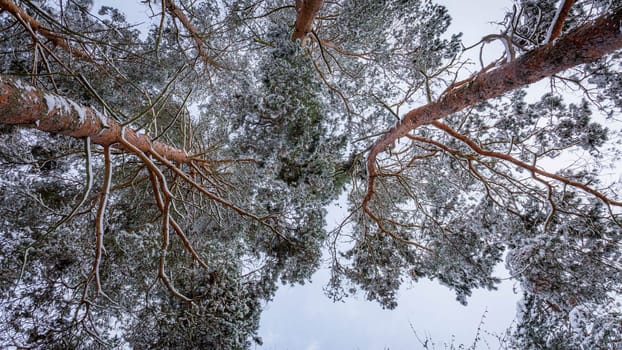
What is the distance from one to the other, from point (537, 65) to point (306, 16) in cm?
257

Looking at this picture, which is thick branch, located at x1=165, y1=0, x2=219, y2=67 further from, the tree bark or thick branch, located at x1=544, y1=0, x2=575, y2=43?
thick branch, located at x1=544, y1=0, x2=575, y2=43

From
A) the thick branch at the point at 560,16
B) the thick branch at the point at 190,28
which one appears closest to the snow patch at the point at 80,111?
the thick branch at the point at 190,28

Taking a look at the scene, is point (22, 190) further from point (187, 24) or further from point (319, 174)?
point (319, 174)

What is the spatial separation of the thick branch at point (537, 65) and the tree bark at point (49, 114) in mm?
3209

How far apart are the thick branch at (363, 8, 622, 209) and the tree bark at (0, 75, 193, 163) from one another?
3209mm

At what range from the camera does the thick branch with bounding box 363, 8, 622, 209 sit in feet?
6.15

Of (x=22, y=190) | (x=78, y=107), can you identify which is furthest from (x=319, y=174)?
(x=22, y=190)

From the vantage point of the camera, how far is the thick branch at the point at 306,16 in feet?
10.9

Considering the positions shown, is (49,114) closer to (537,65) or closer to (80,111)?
(80,111)

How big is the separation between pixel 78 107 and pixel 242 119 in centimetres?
139

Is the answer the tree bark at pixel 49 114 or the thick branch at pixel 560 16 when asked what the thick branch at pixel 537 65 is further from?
the tree bark at pixel 49 114

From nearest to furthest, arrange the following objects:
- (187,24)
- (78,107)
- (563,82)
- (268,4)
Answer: (78,107)
(563,82)
(187,24)
(268,4)

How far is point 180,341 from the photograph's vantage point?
2854 mm

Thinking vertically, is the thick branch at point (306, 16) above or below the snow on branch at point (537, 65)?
above
